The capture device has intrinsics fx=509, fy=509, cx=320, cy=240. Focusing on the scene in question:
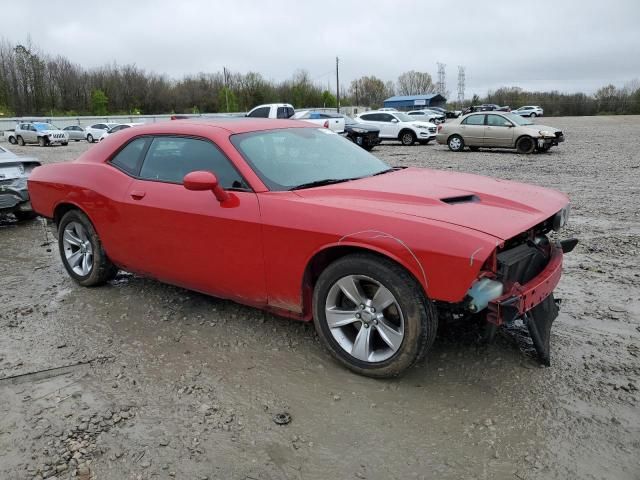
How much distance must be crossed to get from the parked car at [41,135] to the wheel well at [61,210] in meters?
30.8

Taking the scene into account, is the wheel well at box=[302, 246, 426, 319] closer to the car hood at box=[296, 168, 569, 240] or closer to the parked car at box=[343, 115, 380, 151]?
the car hood at box=[296, 168, 569, 240]

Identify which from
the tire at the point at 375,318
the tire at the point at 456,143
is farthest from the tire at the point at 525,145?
the tire at the point at 375,318

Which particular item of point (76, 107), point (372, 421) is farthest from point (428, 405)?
point (76, 107)

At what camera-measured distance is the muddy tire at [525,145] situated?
55.0 ft

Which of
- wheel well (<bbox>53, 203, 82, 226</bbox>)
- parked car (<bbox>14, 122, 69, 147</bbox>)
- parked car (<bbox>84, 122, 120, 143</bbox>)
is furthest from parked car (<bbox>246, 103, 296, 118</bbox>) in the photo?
wheel well (<bbox>53, 203, 82, 226</bbox>)

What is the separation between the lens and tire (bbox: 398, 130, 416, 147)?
22.5 metres

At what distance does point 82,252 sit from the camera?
4.78 m

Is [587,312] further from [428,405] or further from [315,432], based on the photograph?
[315,432]

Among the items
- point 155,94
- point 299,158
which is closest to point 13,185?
point 299,158

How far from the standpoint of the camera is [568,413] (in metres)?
2.72

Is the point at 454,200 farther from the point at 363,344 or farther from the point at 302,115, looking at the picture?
the point at 302,115

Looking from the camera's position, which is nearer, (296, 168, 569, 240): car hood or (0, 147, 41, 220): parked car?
(296, 168, 569, 240): car hood

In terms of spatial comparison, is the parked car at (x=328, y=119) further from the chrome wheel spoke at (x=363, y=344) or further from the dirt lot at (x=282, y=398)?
the chrome wheel spoke at (x=363, y=344)

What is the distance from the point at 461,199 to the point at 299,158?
1.26 metres
